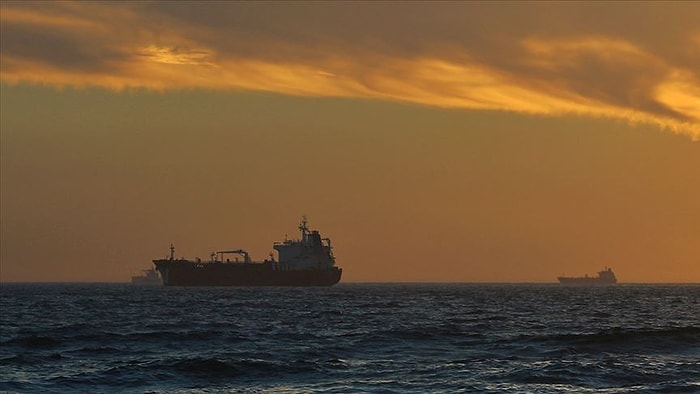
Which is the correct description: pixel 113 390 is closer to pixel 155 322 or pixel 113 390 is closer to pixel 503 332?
pixel 503 332

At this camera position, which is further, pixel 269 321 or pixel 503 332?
pixel 269 321

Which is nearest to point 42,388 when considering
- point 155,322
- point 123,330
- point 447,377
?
point 447,377

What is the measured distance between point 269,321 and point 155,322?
8109 millimetres

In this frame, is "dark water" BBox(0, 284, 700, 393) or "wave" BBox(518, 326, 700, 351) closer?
"dark water" BBox(0, 284, 700, 393)

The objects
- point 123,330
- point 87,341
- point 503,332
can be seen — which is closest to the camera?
point 87,341

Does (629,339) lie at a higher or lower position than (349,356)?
higher

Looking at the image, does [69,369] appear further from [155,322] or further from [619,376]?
[155,322]

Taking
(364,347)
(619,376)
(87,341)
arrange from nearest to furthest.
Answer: (619,376) < (364,347) < (87,341)

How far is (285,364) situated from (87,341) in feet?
58.9

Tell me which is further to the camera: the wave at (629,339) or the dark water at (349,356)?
the wave at (629,339)

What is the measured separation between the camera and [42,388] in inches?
1342

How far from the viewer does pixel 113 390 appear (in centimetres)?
3341

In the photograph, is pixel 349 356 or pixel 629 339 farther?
pixel 629 339

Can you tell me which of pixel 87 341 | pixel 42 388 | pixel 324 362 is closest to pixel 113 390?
pixel 42 388
